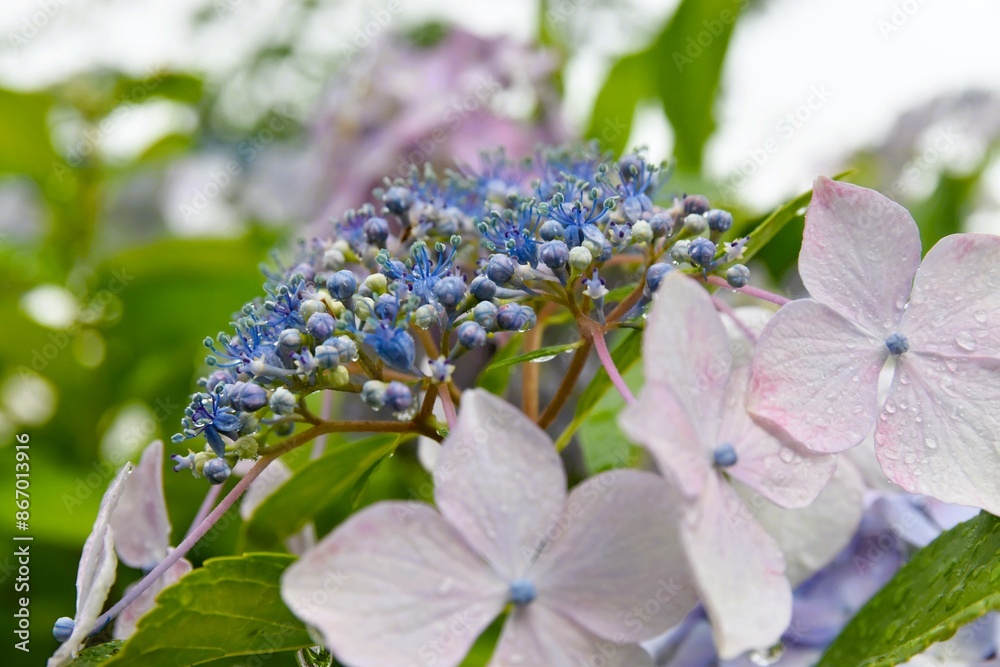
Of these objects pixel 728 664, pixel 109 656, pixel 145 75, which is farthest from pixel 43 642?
pixel 145 75

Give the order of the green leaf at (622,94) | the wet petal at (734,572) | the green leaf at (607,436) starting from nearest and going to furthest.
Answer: the wet petal at (734,572)
the green leaf at (607,436)
the green leaf at (622,94)

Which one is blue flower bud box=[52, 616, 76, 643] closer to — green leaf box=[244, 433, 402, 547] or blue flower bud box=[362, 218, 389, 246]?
green leaf box=[244, 433, 402, 547]

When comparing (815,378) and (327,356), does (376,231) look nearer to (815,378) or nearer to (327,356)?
(327,356)

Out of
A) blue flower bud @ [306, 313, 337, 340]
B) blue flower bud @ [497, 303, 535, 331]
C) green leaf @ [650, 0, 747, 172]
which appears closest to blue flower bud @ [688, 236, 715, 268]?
blue flower bud @ [497, 303, 535, 331]

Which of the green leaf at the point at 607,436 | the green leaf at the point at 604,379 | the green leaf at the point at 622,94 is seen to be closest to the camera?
the green leaf at the point at 604,379

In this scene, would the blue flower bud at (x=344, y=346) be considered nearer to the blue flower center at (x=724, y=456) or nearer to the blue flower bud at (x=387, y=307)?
the blue flower bud at (x=387, y=307)

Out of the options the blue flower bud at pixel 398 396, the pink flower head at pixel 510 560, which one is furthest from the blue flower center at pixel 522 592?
the blue flower bud at pixel 398 396
